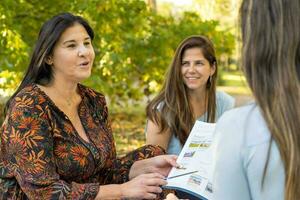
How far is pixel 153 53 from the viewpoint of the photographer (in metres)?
6.30

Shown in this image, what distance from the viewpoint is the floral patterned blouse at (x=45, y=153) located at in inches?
90.1

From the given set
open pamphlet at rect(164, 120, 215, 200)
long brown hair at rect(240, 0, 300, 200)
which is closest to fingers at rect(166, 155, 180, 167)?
open pamphlet at rect(164, 120, 215, 200)

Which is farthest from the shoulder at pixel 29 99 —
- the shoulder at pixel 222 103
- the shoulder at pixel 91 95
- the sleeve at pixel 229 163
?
the shoulder at pixel 222 103

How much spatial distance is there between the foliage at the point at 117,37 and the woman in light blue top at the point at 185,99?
1.75 m

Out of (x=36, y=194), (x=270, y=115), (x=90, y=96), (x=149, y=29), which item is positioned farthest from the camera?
(x=149, y=29)

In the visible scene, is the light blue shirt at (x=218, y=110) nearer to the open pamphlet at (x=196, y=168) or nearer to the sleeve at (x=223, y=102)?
the sleeve at (x=223, y=102)

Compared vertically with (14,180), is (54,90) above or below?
above

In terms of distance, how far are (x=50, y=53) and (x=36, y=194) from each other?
2.43ft

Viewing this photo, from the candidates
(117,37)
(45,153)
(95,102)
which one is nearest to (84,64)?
(95,102)

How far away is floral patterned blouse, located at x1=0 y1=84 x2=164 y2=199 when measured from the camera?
2.29 m

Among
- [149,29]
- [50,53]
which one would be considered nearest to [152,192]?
[50,53]

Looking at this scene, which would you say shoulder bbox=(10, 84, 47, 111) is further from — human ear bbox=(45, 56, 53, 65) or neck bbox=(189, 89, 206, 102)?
neck bbox=(189, 89, 206, 102)

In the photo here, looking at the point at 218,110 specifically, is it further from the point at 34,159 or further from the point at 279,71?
the point at 279,71

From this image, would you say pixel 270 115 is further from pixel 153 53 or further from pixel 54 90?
pixel 153 53
